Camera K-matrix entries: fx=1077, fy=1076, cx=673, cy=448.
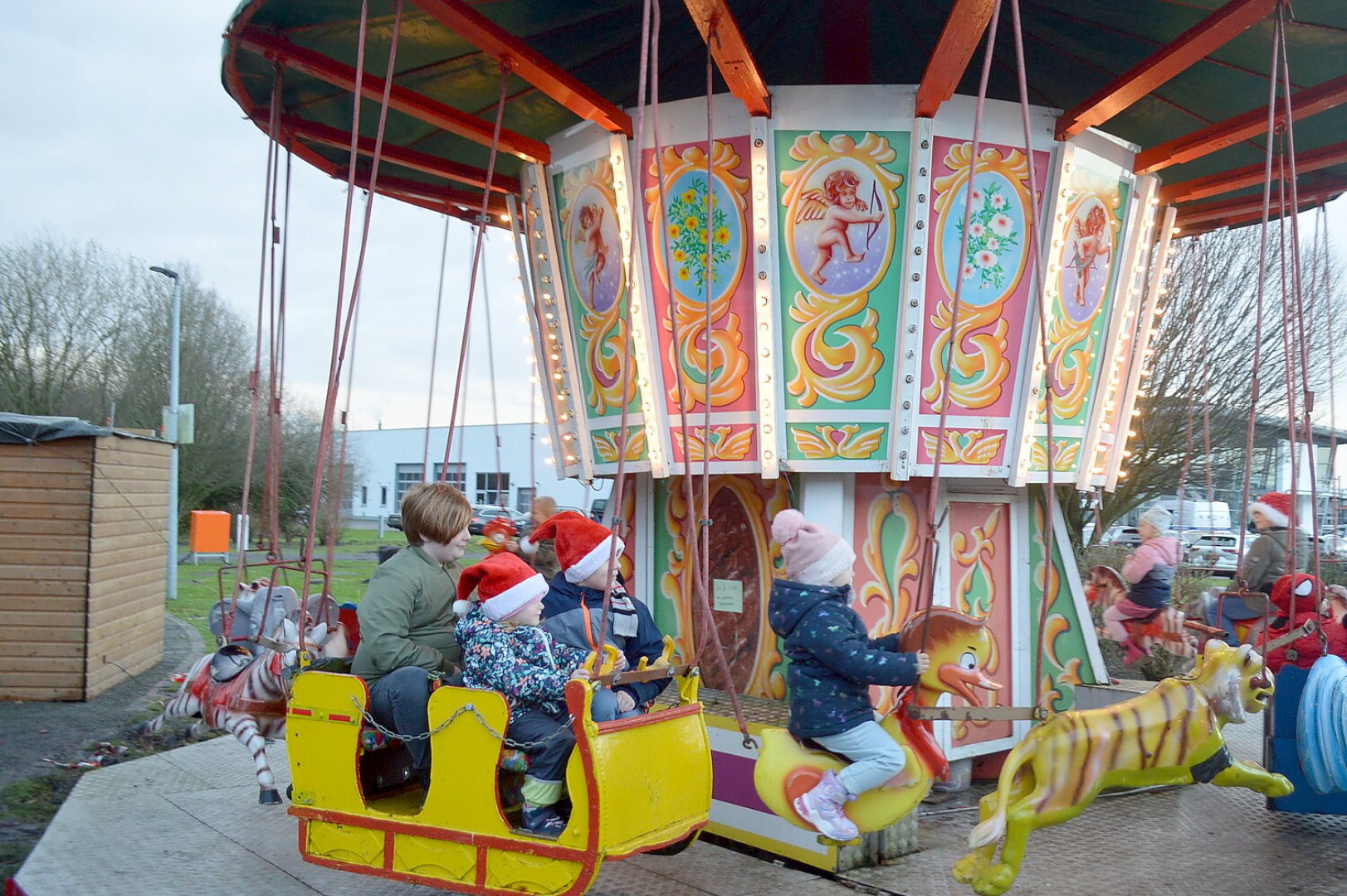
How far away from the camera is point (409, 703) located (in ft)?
12.5

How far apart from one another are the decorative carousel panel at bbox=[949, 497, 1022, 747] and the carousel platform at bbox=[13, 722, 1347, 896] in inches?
26.1

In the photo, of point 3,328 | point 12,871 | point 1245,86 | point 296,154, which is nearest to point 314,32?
point 296,154

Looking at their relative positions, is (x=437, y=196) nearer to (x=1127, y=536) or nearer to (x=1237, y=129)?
(x=1237, y=129)

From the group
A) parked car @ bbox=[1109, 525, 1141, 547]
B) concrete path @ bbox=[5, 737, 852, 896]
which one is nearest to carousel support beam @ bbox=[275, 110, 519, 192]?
concrete path @ bbox=[5, 737, 852, 896]

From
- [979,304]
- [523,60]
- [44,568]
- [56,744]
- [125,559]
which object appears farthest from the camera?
[125,559]

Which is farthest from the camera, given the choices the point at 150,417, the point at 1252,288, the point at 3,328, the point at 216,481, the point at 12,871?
the point at 216,481

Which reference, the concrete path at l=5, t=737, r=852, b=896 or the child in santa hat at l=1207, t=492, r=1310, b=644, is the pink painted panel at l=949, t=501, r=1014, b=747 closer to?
the child in santa hat at l=1207, t=492, r=1310, b=644

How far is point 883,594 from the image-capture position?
19.7ft

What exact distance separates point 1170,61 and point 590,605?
3531 millimetres

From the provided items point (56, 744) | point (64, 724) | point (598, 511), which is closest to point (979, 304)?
point (56, 744)

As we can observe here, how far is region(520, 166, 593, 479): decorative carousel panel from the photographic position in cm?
650

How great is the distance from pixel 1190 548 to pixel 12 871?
11.2 meters

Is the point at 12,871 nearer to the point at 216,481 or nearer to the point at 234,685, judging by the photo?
the point at 234,685

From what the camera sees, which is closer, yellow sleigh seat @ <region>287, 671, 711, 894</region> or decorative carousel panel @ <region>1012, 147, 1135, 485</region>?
yellow sleigh seat @ <region>287, 671, 711, 894</region>
